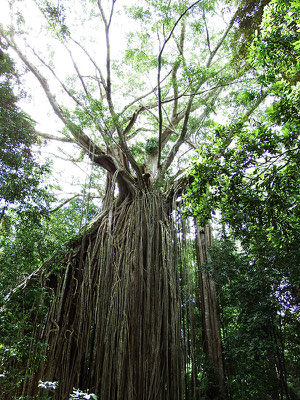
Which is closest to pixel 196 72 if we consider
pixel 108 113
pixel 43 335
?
pixel 108 113

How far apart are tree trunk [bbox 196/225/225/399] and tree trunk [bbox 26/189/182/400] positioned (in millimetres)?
1447

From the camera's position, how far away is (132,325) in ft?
12.4

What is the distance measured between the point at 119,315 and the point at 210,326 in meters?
2.43

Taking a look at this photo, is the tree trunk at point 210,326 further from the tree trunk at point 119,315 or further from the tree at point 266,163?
the tree trunk at point 119,315

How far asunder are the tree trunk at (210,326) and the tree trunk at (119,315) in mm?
1447

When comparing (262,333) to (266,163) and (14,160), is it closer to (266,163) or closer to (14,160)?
(266,163)

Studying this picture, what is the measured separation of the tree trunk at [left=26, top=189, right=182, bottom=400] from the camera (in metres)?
3.52

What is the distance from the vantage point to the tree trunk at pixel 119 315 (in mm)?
3522

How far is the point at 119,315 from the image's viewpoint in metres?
3.81

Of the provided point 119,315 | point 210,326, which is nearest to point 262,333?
point 210,326

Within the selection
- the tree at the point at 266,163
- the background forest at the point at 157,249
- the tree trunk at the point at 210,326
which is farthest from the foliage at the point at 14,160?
the tree trunk at the point at 210,326

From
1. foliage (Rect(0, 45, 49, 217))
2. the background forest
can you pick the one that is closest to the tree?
the background forest

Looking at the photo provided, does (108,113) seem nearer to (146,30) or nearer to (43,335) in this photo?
(146,30)

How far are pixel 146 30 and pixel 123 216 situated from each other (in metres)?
3.16
